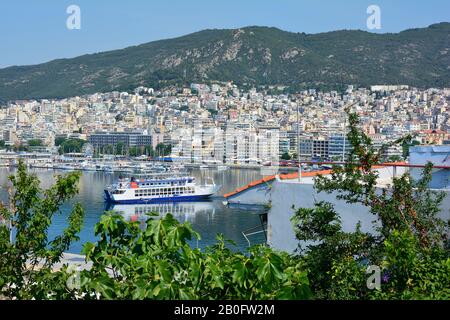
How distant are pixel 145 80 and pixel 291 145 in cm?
2968

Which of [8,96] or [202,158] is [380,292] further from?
[8,96]

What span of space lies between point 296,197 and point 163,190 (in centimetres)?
1734

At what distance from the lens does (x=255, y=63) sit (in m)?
69.2

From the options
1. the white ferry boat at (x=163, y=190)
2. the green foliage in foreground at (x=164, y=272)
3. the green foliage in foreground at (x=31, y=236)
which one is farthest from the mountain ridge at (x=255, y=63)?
the green foliage in foreground at (x=164, y=272)

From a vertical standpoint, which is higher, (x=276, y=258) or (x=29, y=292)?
(x=276, y=258)

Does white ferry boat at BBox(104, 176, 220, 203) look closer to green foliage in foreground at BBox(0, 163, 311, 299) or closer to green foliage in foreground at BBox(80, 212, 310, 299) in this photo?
green foliage in foreground at BBox(0, 163, 311, 299)

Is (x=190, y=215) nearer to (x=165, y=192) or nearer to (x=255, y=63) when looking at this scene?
(x=165, y=192)

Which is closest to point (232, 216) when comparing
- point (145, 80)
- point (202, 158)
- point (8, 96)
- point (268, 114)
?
point (202, 158)

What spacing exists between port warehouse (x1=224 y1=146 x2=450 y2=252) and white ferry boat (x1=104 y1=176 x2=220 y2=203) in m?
16.1

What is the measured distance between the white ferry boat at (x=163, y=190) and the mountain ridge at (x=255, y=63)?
4306 centimetres

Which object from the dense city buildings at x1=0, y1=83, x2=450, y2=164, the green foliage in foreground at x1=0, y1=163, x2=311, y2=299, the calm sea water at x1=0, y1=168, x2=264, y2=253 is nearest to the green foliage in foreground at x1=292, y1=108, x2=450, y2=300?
the green foliage in foreground at x1=0, y1=163, x2=311, y2=299

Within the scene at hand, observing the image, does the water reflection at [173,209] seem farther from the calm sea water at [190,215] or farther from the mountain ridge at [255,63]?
the mountain ridge at [255,63]

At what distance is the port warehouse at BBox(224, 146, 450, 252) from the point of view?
4.19 m

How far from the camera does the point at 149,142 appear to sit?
48625mm
